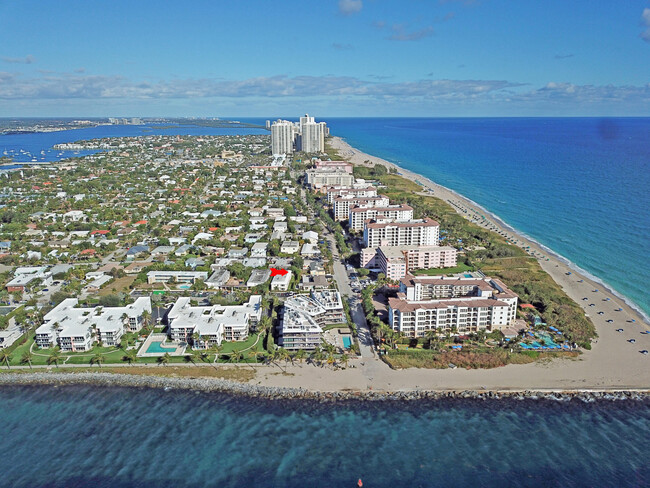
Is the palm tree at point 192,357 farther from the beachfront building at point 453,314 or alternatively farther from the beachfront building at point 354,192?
the beachfront building at point 354,192

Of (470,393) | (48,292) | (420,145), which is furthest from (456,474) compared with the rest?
(420,145)

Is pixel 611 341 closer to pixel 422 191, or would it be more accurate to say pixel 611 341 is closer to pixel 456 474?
pixel 456 474

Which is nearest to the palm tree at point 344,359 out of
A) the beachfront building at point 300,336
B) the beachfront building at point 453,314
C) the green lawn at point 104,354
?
the beachfront building at point 300,336

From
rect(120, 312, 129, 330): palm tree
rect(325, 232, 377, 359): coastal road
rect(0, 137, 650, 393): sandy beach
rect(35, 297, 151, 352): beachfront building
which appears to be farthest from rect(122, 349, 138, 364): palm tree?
rect(325, 232, 377, 359): coastal road

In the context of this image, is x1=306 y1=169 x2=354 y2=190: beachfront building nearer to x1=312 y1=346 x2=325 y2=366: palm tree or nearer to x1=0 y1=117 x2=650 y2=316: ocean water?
x1=0 y1=117 x2=650 y2=316: ocean water

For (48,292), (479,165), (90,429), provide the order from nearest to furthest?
(90,429)
(48,292)
(479,165)

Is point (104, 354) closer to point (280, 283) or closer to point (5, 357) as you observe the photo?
point (5, 357)
